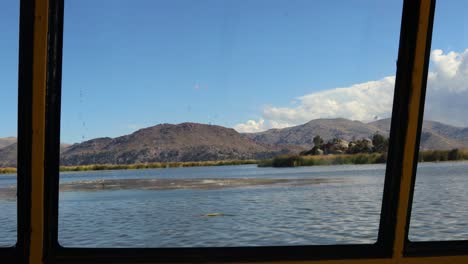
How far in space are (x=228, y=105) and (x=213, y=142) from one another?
1982mm

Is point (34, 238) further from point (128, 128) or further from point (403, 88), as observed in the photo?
point (128, 128)

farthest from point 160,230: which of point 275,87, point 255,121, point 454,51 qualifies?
point 454,51

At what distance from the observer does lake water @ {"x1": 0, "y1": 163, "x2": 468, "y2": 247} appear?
28.9 ft

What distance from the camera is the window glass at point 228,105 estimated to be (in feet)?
8.74

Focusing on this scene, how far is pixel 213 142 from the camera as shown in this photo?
903cm

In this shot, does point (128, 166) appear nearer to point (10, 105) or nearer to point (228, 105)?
point (228, 105)

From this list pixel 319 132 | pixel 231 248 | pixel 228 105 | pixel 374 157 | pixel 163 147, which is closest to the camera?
pixel 231 248

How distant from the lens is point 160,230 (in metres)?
12.8

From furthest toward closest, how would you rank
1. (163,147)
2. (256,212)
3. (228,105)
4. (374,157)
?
(256,212)
(228,105)
(163,147)
(374,157)

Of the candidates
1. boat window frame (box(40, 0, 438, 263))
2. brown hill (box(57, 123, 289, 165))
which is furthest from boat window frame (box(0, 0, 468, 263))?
brown hill (box(57, 123, 289, 165))

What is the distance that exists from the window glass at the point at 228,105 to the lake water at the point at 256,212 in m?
0.12

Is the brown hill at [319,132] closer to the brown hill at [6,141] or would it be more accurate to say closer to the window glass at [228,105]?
the window glass at [228,105]

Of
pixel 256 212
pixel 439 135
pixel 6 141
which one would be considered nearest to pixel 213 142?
pixel 256 212

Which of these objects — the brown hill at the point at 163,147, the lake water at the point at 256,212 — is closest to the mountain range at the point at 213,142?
the brown hill at the point at 163,147
